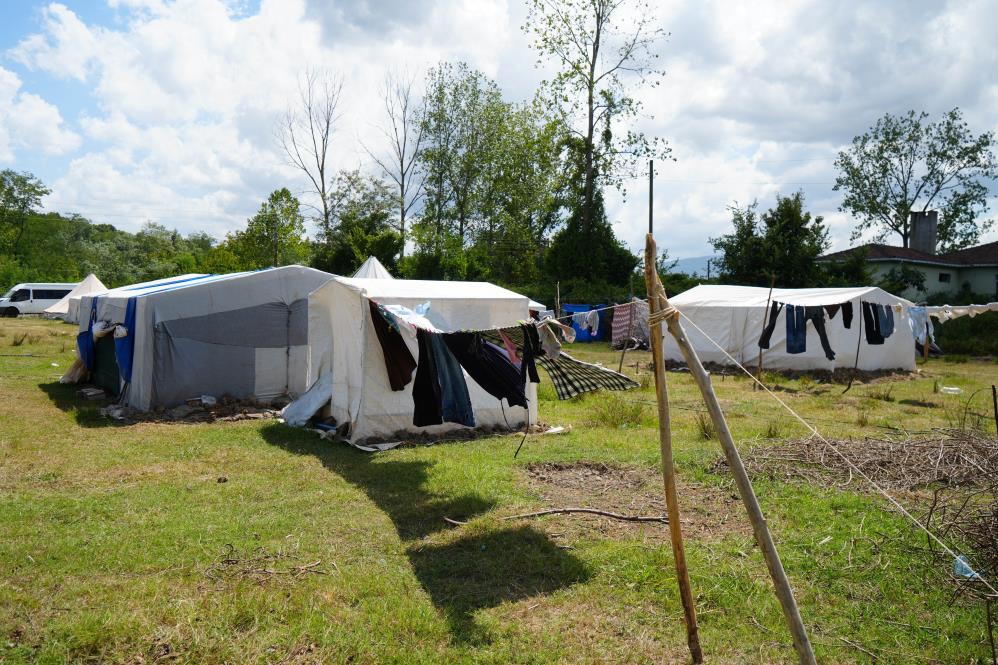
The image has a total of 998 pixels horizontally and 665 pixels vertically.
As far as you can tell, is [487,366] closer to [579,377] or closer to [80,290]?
[579,377]

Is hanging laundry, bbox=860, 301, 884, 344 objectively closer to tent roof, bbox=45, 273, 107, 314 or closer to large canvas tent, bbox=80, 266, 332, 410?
large canvas tent, bbox=80, 266, 332, 410

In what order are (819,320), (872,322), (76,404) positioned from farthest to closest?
(872,322) → (819,320) → (76,404)

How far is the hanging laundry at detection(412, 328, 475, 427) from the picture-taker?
7.17 m

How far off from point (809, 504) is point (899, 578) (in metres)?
1.39

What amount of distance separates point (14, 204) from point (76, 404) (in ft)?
161

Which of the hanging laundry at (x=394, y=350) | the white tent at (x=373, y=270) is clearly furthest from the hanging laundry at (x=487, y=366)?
the white tent at (x=373, y=270)

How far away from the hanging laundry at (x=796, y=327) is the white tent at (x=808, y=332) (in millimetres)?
329

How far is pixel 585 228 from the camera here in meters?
30.1

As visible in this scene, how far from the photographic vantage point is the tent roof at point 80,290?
31.5 m

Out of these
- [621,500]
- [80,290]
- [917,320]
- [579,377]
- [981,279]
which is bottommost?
[621,500]

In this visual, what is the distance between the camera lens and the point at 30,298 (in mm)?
33750

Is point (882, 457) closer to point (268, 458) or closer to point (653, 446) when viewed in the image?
point (653, 446)

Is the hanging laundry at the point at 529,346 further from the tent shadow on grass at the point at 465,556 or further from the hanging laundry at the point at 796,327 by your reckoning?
the hanging laundry at the point at 796,327

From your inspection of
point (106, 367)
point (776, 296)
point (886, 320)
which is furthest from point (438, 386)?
point (886, 320)
